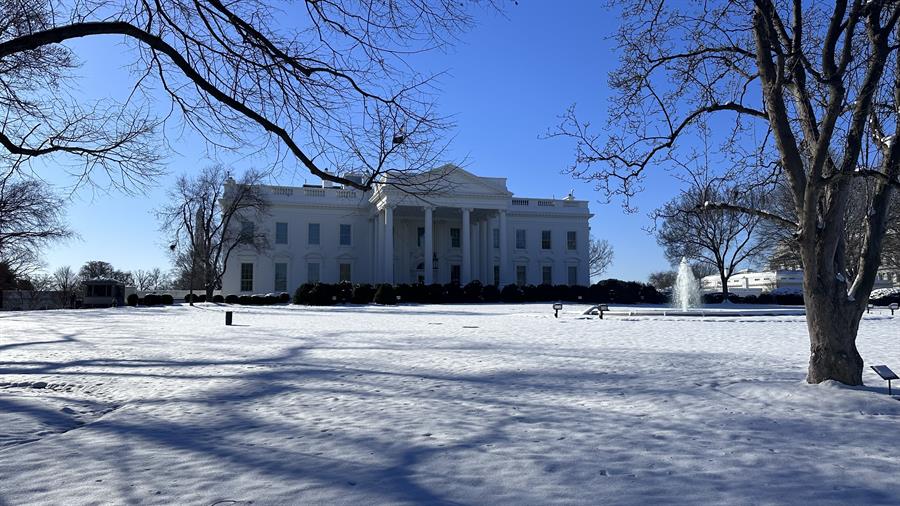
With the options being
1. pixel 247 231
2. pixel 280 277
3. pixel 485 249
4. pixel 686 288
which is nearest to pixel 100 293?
pixel 247 231

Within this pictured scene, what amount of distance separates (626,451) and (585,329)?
1335 cm

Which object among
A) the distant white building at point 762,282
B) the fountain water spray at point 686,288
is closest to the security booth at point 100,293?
the fountain water spray at point 686,288

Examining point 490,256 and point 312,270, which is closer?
point 490,256

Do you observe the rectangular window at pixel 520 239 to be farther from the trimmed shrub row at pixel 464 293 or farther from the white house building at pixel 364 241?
the trimmed shrub row at pixel 464 293

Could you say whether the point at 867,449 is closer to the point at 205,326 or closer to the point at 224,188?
the point at 205,326

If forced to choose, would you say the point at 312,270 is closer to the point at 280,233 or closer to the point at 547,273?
the point at 280,233

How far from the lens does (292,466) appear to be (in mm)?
4742

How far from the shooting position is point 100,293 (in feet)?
142

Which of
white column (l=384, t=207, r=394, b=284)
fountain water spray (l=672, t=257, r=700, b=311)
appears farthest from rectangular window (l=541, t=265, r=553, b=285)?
white column (l=384, t=207, r=394, b=284)

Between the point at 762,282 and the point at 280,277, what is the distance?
64873mm

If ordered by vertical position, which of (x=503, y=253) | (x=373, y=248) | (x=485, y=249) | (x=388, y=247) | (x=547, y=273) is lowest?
(x=547, y=273)

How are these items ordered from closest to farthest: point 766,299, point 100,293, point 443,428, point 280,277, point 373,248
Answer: point 443,428 < point 100,293 < point 766,299 < point 280,277 < point 373,248

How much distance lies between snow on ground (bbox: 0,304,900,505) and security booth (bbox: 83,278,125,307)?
34.1m

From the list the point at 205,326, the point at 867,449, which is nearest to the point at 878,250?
the point at 867,449
